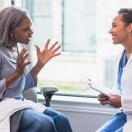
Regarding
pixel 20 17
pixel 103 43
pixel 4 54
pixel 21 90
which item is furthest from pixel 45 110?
pixel 103 43

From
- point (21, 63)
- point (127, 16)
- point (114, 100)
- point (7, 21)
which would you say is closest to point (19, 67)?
point (21, 63)

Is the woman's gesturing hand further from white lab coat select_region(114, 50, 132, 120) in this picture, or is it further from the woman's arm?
white lab coat select_region(114, 50, 132, 120)

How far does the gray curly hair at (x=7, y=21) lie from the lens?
2455 millimetres

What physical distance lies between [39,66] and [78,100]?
0.62 metres

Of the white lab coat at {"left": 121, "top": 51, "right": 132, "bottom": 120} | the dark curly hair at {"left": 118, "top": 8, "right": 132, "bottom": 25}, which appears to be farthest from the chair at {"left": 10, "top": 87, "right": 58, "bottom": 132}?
the dark curly hair at {"left": 118, "top": 8, "right": 132, "bottom": 25}

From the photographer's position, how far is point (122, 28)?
2326mm

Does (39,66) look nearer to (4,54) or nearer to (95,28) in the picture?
(4,54)

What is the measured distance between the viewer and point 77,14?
3.17 meters

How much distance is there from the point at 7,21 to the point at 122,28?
0.78 m

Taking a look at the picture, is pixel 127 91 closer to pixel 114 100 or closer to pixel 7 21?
pixel 114 100

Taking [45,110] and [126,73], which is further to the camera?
[45,110]

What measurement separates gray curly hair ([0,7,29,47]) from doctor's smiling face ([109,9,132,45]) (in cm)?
65

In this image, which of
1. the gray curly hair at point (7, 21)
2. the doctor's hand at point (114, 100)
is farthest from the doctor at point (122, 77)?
the gray curly hair at point (7, 21)

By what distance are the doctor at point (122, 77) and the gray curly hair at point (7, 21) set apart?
2.17 feet
